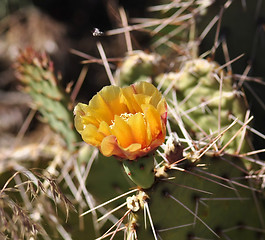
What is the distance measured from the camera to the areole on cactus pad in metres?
0.94

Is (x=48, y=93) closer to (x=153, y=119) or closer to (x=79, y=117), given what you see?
(x=79, y=117)

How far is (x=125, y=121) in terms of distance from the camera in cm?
96

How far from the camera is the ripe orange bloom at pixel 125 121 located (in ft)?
3.08

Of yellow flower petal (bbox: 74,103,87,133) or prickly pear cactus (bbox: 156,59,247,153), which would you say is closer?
yellow flower petal (bbox: 74,103,87,133)

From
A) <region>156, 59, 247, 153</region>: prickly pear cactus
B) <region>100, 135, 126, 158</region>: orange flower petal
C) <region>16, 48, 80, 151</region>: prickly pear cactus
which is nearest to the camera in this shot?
<region>100, 135, 126, 158</region>: orange flower petal

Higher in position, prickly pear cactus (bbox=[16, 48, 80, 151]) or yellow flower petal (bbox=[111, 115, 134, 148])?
yellow flower petal (bbox=[111, 115, 134, 148])

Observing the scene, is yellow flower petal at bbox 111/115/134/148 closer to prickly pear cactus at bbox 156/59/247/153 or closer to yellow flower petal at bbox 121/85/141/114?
yellow flower petal at bbox 121/85/141/114

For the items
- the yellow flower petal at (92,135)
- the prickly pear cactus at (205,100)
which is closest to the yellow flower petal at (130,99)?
the yellow flower petal at (92,135)

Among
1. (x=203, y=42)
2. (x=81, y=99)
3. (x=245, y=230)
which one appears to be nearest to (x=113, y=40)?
(x=81, y=99)

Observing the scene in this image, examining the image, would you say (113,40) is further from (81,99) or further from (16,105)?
(16,105)

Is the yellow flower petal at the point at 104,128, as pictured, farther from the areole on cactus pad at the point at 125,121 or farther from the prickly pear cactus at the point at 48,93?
→ the prickly pear cactus at the point at 48,93

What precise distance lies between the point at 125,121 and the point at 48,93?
2.50ft

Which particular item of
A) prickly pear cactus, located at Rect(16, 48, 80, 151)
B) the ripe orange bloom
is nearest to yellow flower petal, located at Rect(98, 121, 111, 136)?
the ripe orange bloom

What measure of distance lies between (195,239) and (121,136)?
0.47m
